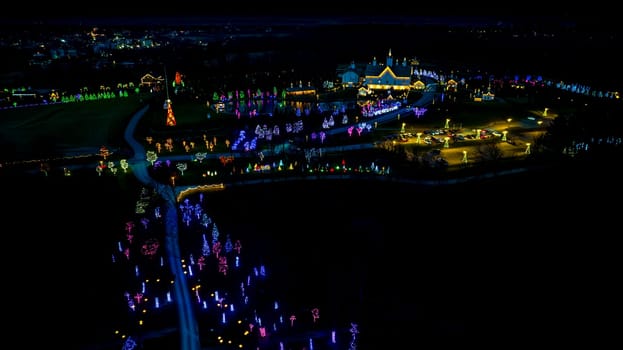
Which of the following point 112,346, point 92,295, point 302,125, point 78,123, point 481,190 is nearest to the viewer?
point 112,346

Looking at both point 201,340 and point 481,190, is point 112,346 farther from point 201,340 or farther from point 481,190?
point 481,190

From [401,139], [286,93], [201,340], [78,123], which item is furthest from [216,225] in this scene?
[286,93]

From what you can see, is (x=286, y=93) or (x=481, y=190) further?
(x=286, y=93)

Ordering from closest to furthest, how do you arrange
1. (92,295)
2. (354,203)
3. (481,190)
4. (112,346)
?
1. (112,346)
2. (92,295)
3. (354,203)
4. (481,190)

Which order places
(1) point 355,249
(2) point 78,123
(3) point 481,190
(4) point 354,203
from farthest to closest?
(2) point 78,123
(3) point 481,190
(4) point 354,203
(1) point 355,249

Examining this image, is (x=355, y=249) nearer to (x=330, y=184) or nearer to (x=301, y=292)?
(x=301, y=292)

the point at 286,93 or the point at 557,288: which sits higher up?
the point at 286,93

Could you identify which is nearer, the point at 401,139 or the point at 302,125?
the point at 401,139

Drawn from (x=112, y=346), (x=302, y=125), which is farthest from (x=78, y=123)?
(x=112, y=346)

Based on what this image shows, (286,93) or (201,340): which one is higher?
(286,93)
